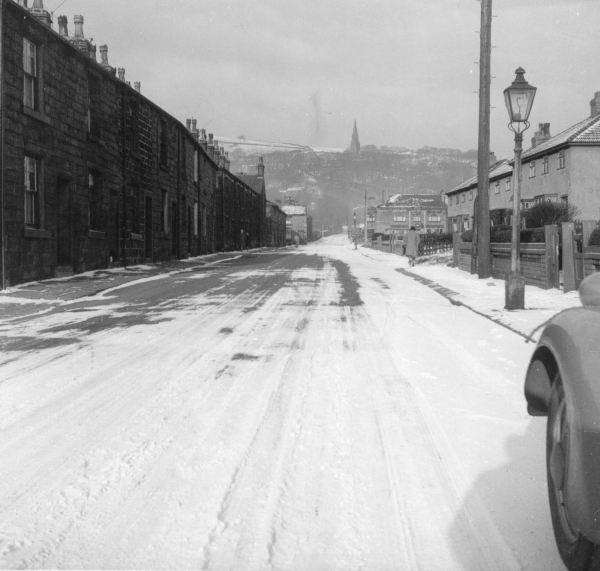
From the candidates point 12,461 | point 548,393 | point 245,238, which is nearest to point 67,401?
point 12,461

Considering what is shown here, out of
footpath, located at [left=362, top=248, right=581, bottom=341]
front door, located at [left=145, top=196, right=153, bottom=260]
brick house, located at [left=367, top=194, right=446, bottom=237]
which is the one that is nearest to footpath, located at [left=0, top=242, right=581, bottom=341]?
footpath, located at [left=362, top=248, right=581, bottom=341]

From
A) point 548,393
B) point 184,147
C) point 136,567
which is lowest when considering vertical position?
point 136,567

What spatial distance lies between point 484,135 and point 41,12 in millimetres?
11527

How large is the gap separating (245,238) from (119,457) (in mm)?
55792

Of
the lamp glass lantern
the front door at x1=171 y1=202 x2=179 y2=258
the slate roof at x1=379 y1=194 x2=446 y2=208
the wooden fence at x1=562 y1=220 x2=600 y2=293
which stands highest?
the slate roof at x1=379 y1=194 x2=446 y2=208

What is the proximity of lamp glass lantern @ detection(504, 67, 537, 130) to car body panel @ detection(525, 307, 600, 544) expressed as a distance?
8.41 metres

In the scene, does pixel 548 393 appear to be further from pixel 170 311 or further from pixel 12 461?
pixel 170 311

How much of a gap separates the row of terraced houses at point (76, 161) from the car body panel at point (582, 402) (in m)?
12.1

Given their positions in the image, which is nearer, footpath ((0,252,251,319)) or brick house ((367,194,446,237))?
footpath ((0,252,251,319))

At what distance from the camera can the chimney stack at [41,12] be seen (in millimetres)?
15070

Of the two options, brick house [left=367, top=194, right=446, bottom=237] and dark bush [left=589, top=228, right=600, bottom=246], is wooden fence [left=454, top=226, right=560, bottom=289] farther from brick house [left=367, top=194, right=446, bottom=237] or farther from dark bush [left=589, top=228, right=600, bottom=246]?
brick house [left=367, top=194, right=446, bottom=237]

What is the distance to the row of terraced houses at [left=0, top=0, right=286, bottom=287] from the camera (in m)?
13.0

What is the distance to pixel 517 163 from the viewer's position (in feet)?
31.1

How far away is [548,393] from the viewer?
2.68m
